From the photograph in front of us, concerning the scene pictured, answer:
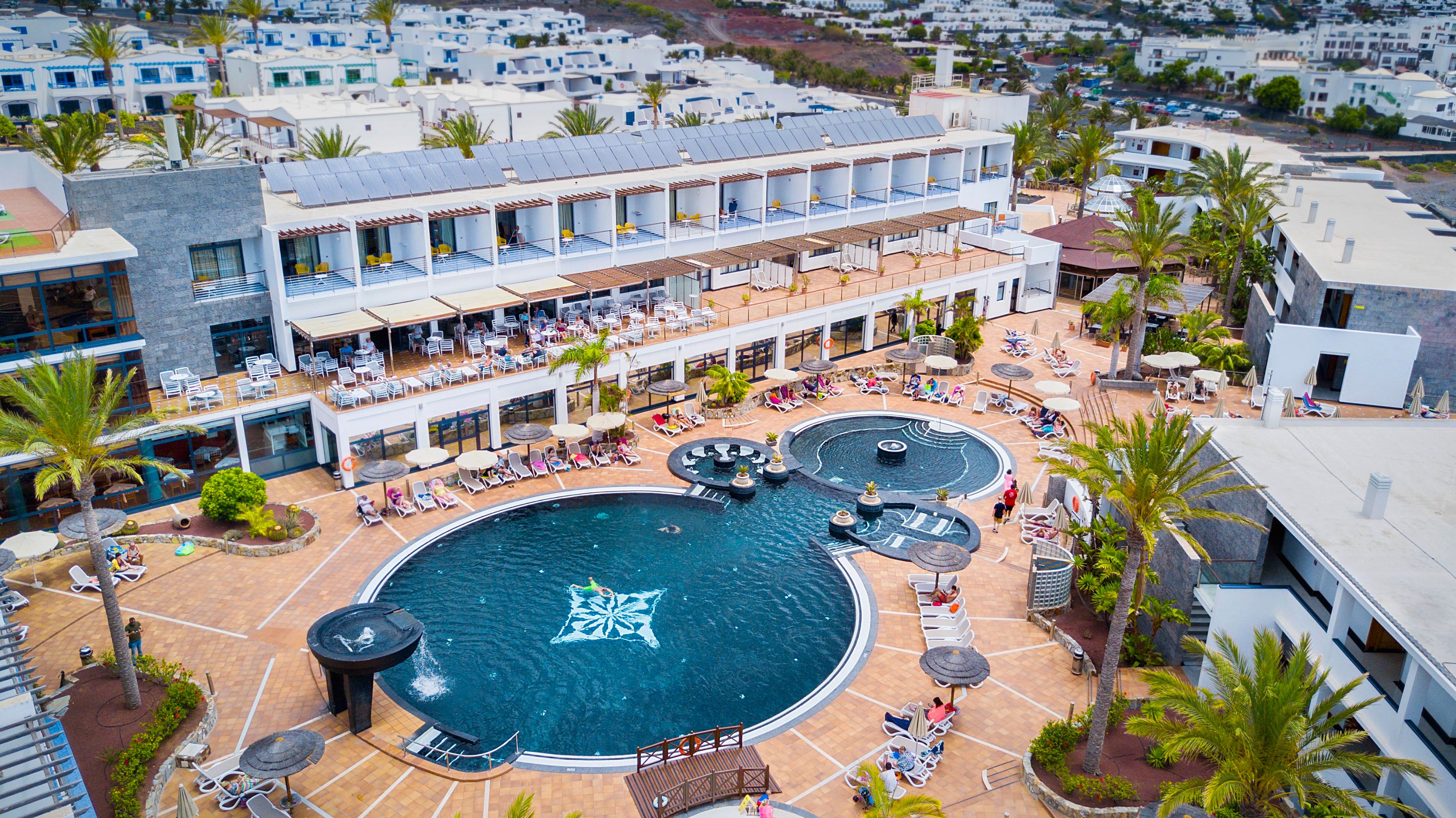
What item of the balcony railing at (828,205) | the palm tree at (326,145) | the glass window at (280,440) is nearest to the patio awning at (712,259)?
the balcony railing at (828,205)

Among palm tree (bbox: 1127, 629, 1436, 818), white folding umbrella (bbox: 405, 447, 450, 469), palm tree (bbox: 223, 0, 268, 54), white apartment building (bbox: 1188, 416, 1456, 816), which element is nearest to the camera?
palm tree (bbox: 1127, 629, 1436, 818)

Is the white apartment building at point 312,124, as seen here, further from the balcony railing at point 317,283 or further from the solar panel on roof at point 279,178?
the balcony railing at point 317,283

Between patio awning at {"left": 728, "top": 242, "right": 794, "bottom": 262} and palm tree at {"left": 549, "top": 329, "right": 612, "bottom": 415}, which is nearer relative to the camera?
palm tree at {"left": 549, "top": 329, "right": 612, "bottom": 415}

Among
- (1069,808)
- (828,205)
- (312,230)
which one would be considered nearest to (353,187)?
(312,230)

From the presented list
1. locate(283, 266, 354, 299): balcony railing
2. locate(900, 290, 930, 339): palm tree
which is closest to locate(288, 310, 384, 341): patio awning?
locate(283, 266, 354, 299): balcony railing

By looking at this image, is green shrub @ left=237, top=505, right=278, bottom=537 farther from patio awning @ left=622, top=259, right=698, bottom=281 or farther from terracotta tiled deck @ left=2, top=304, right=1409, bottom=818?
patio awning @ left=622, top=259, right=698, bottom=281

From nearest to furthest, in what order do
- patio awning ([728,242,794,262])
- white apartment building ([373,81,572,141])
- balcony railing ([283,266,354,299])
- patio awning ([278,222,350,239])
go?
patio awning ([278,222,350,239]), balcony railing ([283,266,354,299]), patio awning ([728,242,794,262]), white apartment building ([373,81,572,141])
